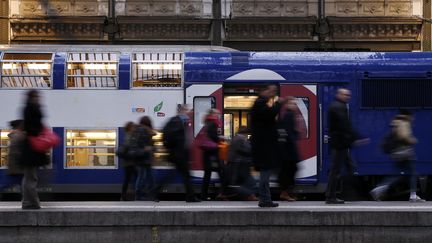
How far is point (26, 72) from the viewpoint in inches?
537

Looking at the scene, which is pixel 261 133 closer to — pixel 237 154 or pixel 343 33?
pixel 237 154

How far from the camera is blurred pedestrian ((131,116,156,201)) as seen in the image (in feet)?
38.5

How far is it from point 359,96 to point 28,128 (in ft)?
24.5

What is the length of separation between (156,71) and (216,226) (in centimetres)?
580

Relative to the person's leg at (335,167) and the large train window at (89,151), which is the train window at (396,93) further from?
the large train window at (89,151)

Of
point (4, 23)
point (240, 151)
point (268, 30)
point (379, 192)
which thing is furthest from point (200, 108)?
point (4, 23)

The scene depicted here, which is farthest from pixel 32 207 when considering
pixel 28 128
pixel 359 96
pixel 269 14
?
pixel 269 14

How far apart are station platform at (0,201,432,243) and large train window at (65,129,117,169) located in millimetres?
4946

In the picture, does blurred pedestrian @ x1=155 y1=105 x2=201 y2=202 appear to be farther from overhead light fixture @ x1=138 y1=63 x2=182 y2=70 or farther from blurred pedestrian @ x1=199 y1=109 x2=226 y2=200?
overhead light fixture @ x1=138 y1=63 x2=182 y2=70

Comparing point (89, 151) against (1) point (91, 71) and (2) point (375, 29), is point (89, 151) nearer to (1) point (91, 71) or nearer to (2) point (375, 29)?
(1) point (91, 71)

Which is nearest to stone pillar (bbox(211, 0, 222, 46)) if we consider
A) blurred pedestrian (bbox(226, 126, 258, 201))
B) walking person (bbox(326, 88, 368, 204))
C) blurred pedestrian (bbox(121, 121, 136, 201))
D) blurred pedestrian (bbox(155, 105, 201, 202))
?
blurred pedestrian (bbox(121, 121, 136, 201))

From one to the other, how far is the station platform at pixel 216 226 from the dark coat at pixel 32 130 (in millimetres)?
716

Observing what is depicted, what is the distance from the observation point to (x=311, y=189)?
13.5 metres

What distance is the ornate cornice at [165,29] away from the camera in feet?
81.6
